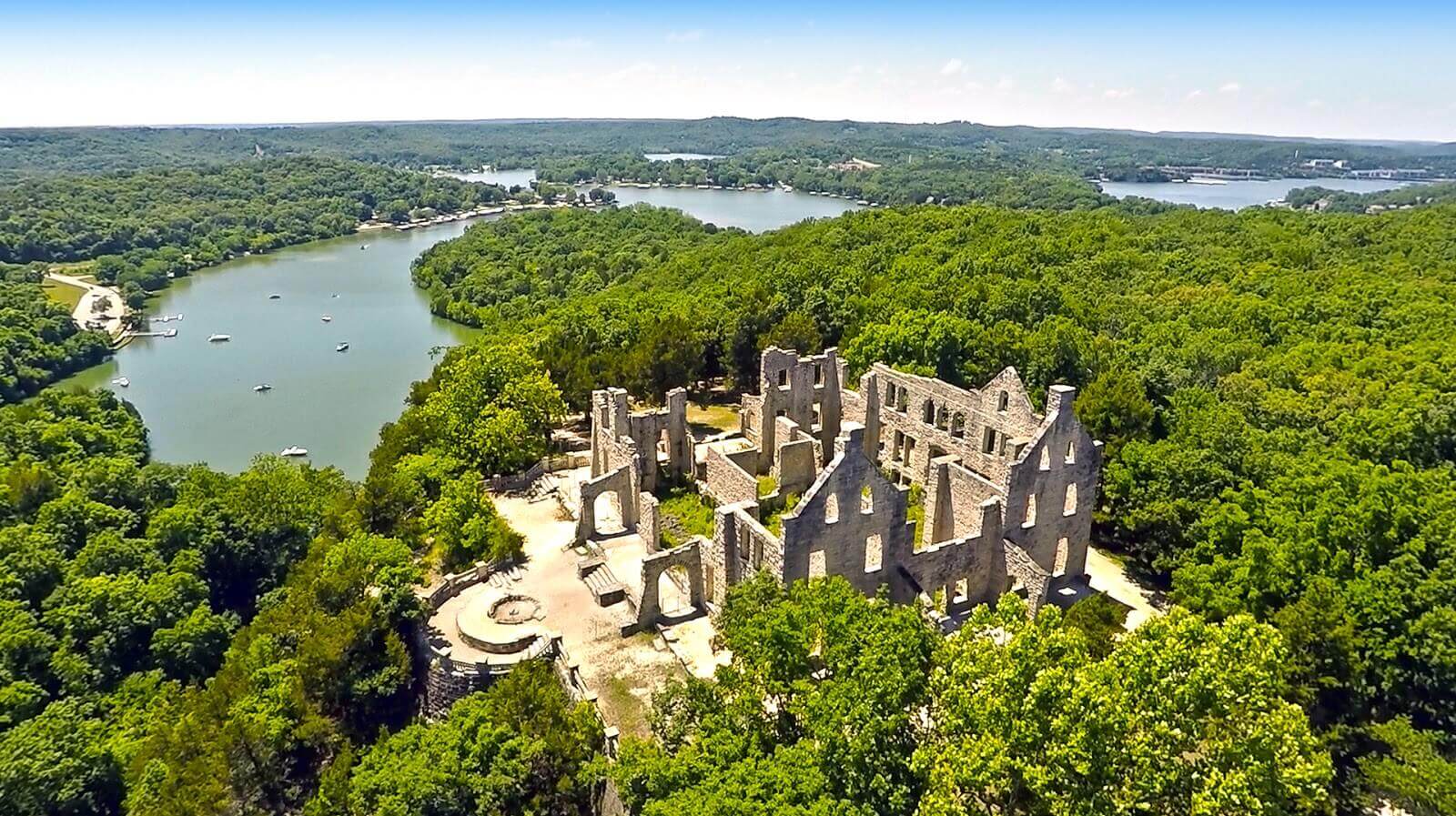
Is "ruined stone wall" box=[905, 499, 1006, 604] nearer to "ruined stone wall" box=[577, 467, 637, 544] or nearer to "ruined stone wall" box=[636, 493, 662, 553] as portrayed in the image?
Result: "ruined stone wall" box=[636, 493, 662, 553]

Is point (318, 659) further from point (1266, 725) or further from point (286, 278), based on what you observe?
point (286, 278)

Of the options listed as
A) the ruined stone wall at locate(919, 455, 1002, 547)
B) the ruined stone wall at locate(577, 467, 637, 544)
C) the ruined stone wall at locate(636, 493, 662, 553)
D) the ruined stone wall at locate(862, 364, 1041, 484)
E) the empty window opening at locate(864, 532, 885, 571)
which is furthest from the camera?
the ruined stone wall at locate(577, 467, 637, 544)

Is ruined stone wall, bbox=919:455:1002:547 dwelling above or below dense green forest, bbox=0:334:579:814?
above

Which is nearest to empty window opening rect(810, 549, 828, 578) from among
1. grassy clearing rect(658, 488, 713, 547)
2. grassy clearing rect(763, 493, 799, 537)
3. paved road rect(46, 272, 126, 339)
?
grassy clearing rect(763, 493, 799, 537)

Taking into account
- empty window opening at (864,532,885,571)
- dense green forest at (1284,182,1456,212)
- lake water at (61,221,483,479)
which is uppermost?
dense green forest at (1284,182,1456,212)

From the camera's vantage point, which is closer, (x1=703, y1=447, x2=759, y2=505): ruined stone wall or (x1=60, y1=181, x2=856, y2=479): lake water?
(x1=703, y1=447, x2=759, y2=505): ruined stone wall

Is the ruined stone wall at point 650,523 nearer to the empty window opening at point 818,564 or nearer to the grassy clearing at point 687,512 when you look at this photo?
the grassy clearing at point 687,512

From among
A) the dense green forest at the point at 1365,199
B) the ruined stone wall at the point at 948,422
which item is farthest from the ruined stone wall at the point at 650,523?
the dense green forest at the point at 1365,199
